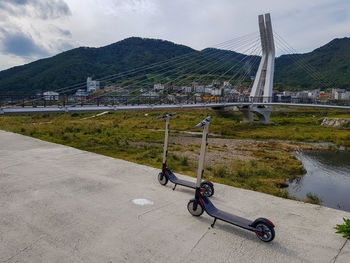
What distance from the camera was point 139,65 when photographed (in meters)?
93.9

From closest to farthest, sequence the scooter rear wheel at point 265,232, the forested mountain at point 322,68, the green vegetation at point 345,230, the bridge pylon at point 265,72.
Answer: the scooter rear wheel at point 265,232, the green vegetation at point 345,230, the bridge pylon at point 265,72, the forested mountain at point 322,68

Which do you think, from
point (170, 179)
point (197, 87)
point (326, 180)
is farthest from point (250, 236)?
point (197, 87)

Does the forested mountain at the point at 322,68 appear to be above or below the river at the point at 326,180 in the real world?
above

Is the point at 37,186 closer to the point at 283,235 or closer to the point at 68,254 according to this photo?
the point at 68,254

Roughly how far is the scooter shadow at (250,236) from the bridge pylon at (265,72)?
32123 millimetres

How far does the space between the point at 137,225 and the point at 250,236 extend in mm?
2124

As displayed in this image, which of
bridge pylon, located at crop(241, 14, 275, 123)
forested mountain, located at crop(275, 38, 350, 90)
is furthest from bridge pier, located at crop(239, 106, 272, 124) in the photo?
forested mountain, located at crop(275, 38, 350, 90)

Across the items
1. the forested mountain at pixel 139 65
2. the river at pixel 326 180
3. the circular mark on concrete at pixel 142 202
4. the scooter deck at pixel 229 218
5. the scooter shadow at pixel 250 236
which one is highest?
the forested mountain at pixel 139 65

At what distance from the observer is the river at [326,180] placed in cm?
929

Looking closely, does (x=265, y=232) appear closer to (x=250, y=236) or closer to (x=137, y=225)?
(x=250, y=236)

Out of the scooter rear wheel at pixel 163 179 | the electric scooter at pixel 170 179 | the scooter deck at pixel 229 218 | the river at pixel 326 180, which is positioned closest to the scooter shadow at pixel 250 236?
the scooter deck at pixel 229 218

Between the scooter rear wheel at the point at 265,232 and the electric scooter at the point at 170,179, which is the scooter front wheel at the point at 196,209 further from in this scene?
the scooter rear wheel at the point at 265,232

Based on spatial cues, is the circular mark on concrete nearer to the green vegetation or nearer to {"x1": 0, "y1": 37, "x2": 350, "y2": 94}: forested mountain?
→ the green vegetation

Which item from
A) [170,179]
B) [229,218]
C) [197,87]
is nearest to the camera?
[229,218]
